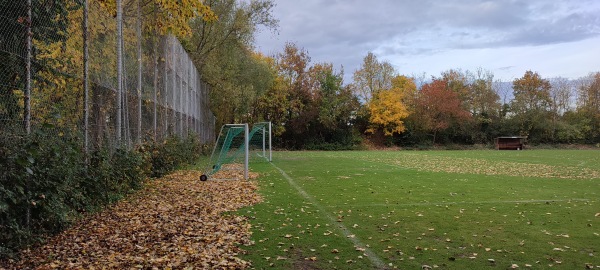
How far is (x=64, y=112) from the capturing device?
18.9ft

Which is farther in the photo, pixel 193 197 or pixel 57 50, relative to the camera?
pixel 193 197

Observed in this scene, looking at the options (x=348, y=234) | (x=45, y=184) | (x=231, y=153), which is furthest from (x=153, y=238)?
(x=231, y=153)

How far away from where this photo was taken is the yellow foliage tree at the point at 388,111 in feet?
152

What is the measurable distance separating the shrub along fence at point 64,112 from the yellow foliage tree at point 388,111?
124 feet

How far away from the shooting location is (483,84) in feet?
178

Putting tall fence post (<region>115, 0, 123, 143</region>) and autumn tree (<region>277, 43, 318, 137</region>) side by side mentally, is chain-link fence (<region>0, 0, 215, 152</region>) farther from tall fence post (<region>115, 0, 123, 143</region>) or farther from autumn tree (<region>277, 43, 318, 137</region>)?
autumn tree (<region>277, 43, 318, 137</region>)

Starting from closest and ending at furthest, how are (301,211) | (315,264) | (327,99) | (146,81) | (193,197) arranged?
(315,264)
(301,211)
(193,197)
(146,81)
(327,99)

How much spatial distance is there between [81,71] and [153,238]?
9.25 feet

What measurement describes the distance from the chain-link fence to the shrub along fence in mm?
13

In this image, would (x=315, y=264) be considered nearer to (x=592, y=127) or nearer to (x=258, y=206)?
(x=258, y=206)

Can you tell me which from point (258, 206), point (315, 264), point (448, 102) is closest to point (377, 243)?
point (315, 264)

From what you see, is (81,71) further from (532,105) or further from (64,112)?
(532,105)

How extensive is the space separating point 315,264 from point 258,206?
3651mm

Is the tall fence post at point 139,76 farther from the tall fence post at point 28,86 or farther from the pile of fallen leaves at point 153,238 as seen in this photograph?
the tall fence post at point 28,86
